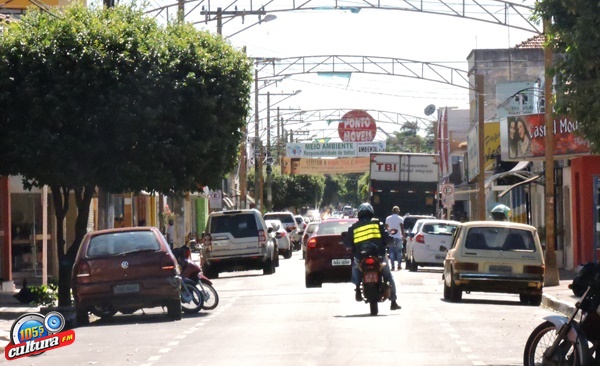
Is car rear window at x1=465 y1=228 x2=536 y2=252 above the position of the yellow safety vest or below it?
below

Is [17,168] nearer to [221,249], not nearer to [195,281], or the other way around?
[195,281]

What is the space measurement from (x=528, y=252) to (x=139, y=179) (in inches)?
302

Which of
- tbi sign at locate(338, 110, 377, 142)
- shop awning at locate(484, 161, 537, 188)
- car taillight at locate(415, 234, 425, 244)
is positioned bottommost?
car taillight at locate(415, 234, 425, 244)

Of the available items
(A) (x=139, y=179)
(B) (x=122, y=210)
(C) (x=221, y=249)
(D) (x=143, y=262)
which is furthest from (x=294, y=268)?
(D) (x=143, y=262)

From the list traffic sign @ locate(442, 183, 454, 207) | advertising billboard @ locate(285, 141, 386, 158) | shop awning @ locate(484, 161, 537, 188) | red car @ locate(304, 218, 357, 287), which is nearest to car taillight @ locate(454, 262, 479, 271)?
red car @ locate(304, 218, 357, 287)

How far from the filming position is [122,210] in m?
47.0

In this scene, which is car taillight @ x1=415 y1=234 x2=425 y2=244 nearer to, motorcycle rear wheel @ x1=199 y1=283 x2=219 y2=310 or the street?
the street

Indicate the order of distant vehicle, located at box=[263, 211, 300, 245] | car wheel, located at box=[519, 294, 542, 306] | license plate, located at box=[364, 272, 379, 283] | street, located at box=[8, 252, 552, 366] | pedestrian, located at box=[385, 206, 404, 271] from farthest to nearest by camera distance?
distant vehicle, located at box=[263, 211, 300, 245] → pedestrian, located at box=[385, 206, 404, 271] → car wheel, located at box=[519, 294, 542, 306] → license plate, located at box=[364, 272, 379, 283] → street, located at box=[8, 252, 552, 366]

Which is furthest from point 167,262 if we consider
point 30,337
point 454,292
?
point 454,292

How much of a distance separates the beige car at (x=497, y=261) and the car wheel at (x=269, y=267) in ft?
41.3

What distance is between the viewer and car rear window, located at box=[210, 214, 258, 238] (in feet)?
111

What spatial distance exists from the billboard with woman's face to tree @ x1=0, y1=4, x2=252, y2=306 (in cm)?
1099

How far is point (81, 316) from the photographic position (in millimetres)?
19344

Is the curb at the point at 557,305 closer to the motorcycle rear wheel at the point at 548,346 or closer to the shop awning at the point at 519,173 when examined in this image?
the motorcycle rear wheel at the point at 548,346
